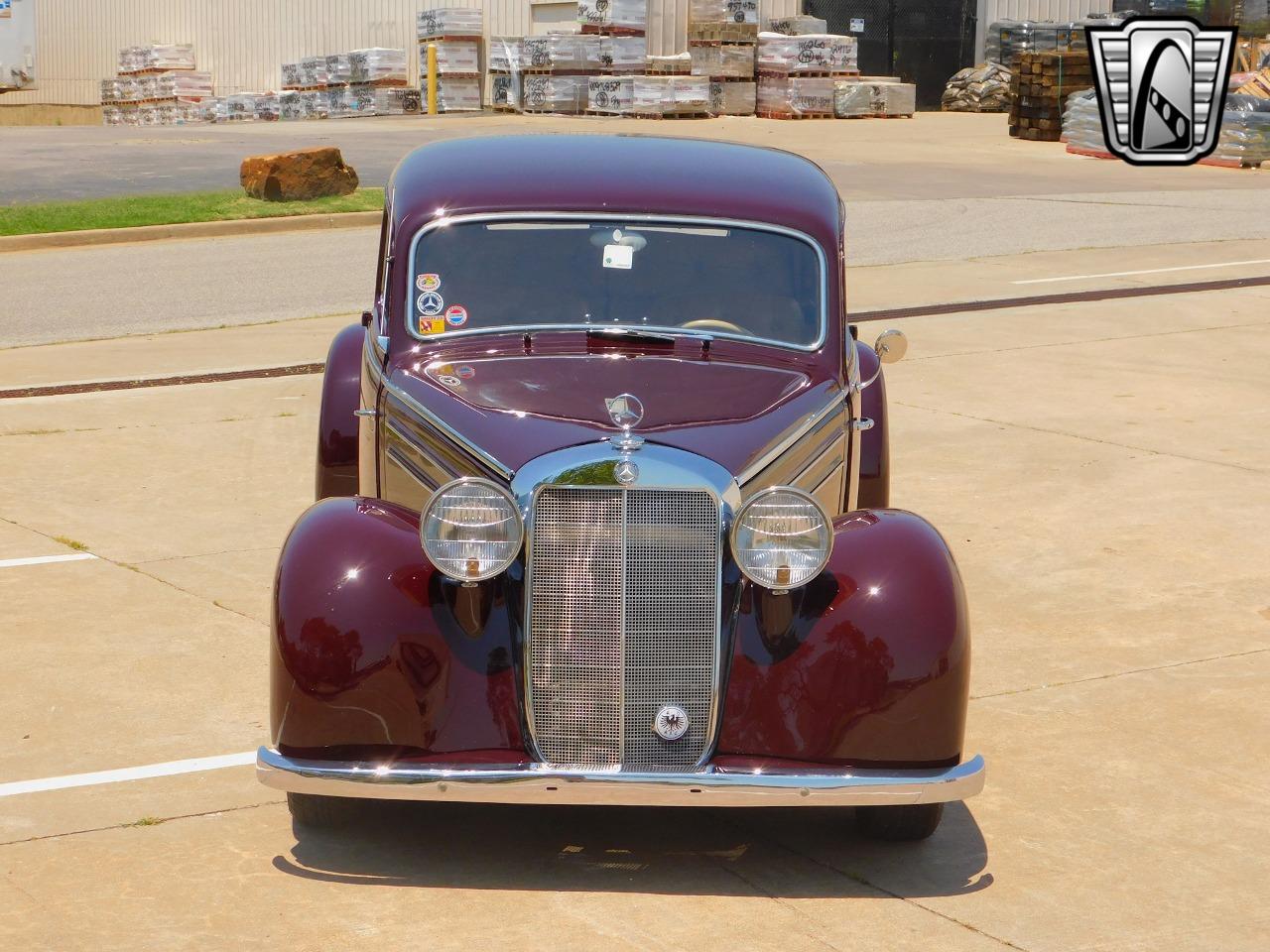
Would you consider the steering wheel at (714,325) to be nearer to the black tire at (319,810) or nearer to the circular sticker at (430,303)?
the circular sticker at (430,303)

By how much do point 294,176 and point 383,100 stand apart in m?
17.8

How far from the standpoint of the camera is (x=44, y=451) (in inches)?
372

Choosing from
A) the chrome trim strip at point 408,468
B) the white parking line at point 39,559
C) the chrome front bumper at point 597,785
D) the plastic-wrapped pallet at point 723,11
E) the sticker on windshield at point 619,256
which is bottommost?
the white parking line at point 39,559

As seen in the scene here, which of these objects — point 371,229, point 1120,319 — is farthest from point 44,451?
point 371,229

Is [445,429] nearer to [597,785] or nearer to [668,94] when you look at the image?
[597,785]

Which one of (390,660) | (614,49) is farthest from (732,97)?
(390,660)

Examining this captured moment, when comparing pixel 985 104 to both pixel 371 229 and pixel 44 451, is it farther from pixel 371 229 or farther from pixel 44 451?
pixel 44 451

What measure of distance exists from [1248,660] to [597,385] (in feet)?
9.19

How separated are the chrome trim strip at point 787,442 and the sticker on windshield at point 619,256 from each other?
0.83 m

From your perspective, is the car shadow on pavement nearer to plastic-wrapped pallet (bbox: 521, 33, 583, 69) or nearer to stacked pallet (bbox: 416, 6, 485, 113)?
Answer: plastic-wrapped pallet (bbox: 521, 33, 583, 69)

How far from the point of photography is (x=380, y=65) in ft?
122

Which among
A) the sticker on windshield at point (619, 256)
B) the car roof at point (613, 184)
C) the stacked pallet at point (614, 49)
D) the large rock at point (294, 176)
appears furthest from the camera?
the stacked pallet at point (614, 49)

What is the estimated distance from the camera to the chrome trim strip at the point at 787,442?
4.79 meters

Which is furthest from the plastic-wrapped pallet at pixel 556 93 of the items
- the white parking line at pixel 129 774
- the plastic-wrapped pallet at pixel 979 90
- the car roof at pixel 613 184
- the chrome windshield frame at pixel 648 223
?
the white parking line at pixel 129 774
